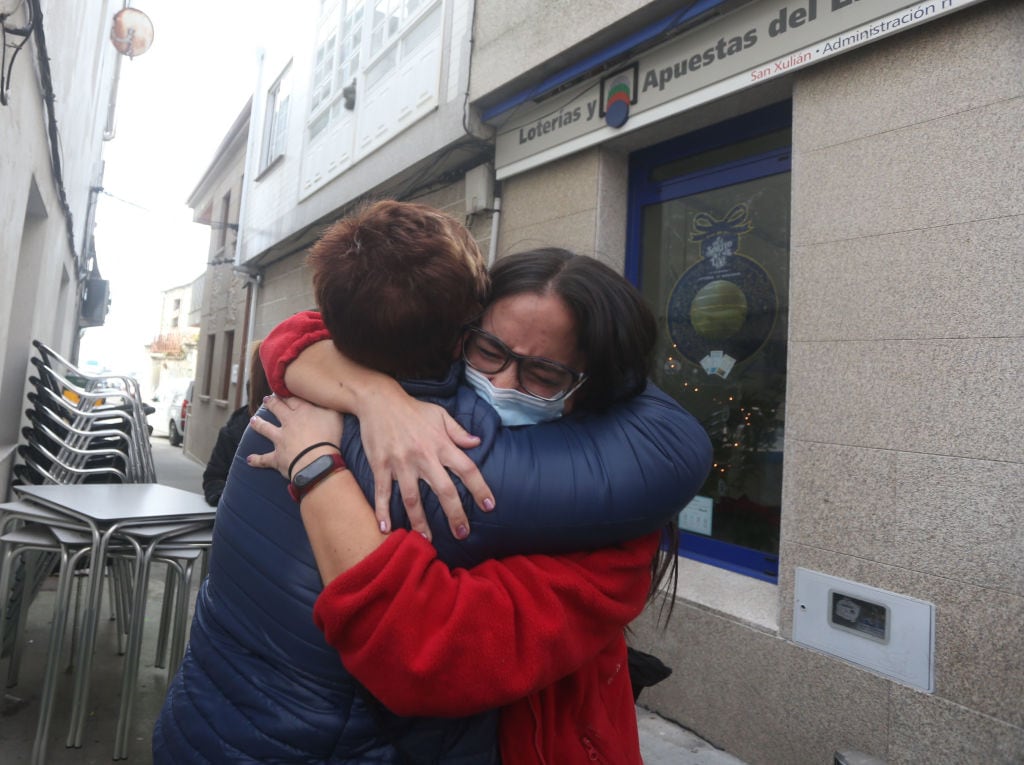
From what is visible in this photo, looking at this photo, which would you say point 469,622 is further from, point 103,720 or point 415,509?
point 103,720

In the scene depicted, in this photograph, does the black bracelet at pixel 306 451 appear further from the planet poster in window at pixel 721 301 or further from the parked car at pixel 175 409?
the parked car at pixel 175 409

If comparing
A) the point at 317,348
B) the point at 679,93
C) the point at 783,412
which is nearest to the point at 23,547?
the point at 317,348

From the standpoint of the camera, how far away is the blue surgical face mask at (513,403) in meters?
1.13

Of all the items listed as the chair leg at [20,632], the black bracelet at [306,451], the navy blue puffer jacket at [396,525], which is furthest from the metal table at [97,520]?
the black bracelet at [306,451]

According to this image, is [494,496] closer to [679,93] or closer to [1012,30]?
[1012,30]

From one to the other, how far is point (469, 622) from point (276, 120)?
12.4 meters

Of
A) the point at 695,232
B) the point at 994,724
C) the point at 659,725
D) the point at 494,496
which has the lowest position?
the point at 659,725

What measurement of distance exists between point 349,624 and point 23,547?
2.37 meters

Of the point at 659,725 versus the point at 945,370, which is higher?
the point at 945,370

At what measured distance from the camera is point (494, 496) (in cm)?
95

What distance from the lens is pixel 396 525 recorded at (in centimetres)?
97

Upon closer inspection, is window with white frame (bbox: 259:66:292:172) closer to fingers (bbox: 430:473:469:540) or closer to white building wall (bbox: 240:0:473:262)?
white building wall (bbox: 240:0:473:262)

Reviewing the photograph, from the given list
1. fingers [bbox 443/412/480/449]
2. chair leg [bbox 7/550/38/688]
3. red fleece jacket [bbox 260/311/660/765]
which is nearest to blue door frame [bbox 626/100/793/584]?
red fleece jacket [bbox 260/311/660/765]

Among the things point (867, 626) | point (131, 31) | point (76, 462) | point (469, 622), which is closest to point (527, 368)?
point (469, 622)
